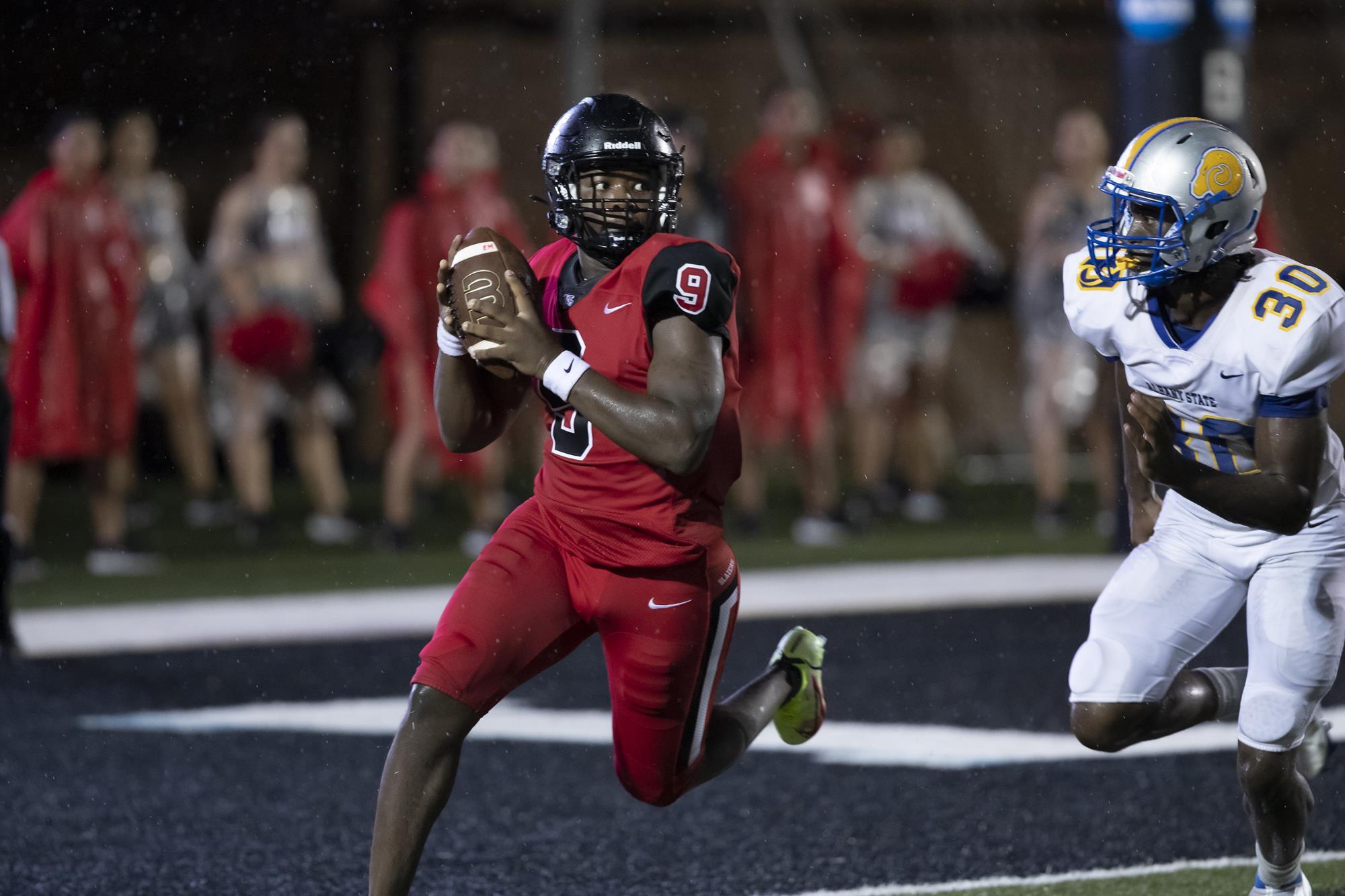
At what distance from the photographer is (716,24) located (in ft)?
51.6

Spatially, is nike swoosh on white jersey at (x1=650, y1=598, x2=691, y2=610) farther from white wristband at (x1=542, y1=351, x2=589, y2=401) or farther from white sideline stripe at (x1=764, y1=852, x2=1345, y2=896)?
white sideline stripe at (x1=764, y1=852, x2=1345, y2=896)

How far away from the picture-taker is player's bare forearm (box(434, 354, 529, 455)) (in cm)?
346

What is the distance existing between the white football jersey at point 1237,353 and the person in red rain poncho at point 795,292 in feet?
19.3

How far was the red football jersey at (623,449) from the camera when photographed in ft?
10.9

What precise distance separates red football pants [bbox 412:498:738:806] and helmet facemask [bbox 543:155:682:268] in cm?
51

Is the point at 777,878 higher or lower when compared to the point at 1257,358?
lower

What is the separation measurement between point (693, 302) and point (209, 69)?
14427 millimetres

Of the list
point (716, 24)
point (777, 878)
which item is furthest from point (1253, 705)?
point (716, 24)

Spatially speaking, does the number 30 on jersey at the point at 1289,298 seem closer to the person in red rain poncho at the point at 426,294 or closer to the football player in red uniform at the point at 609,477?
the football player in red uniform at the point at 609,477

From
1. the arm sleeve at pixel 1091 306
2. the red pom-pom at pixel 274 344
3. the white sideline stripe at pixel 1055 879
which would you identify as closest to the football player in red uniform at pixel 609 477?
the white sideline stripe at pixel 1055 879

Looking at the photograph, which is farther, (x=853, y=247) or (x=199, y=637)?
(x=853, y=247)

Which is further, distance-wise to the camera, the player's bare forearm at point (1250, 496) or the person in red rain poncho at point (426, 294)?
the person in red rain poncho at point (426, 294)

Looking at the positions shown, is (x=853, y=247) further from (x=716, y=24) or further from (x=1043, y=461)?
(x=716, y=24)

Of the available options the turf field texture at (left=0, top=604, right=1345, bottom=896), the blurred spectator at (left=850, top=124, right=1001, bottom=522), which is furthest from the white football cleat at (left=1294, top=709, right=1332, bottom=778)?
the blurred spectator at (left=850, top=124, right=1001, bottom=522)
